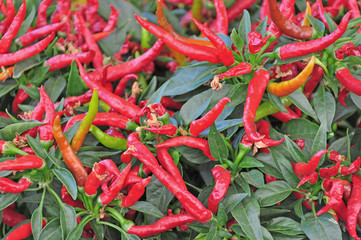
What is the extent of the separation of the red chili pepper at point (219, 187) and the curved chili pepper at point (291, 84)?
1.04 ft

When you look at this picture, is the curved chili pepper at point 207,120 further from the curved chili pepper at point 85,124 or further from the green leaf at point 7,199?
the green leaf at point 7,199

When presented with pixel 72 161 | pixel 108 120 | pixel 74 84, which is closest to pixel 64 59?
pixel 74 84

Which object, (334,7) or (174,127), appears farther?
(334,7)

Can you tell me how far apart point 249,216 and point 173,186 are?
0.83ft

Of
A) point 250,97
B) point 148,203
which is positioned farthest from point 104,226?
point 250,97

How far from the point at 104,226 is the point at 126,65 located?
2.22ft

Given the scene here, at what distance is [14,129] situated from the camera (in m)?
1.29

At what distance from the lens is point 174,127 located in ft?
4.14

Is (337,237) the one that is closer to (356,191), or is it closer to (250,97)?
(356,191)

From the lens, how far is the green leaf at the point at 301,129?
1.34 m

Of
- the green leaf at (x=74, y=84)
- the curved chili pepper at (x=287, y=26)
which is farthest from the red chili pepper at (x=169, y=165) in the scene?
the curved chili pepper at (x=287, y=26)

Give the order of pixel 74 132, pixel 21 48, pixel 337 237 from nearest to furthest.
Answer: pixel 337 237, pixel 74 132, pixel 21 48

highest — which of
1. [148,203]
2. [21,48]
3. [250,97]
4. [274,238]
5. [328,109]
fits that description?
[21,48]

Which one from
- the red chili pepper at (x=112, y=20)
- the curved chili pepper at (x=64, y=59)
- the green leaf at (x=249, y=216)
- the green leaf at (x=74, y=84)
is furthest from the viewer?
the red chili pepper at (x=112, y=20)
